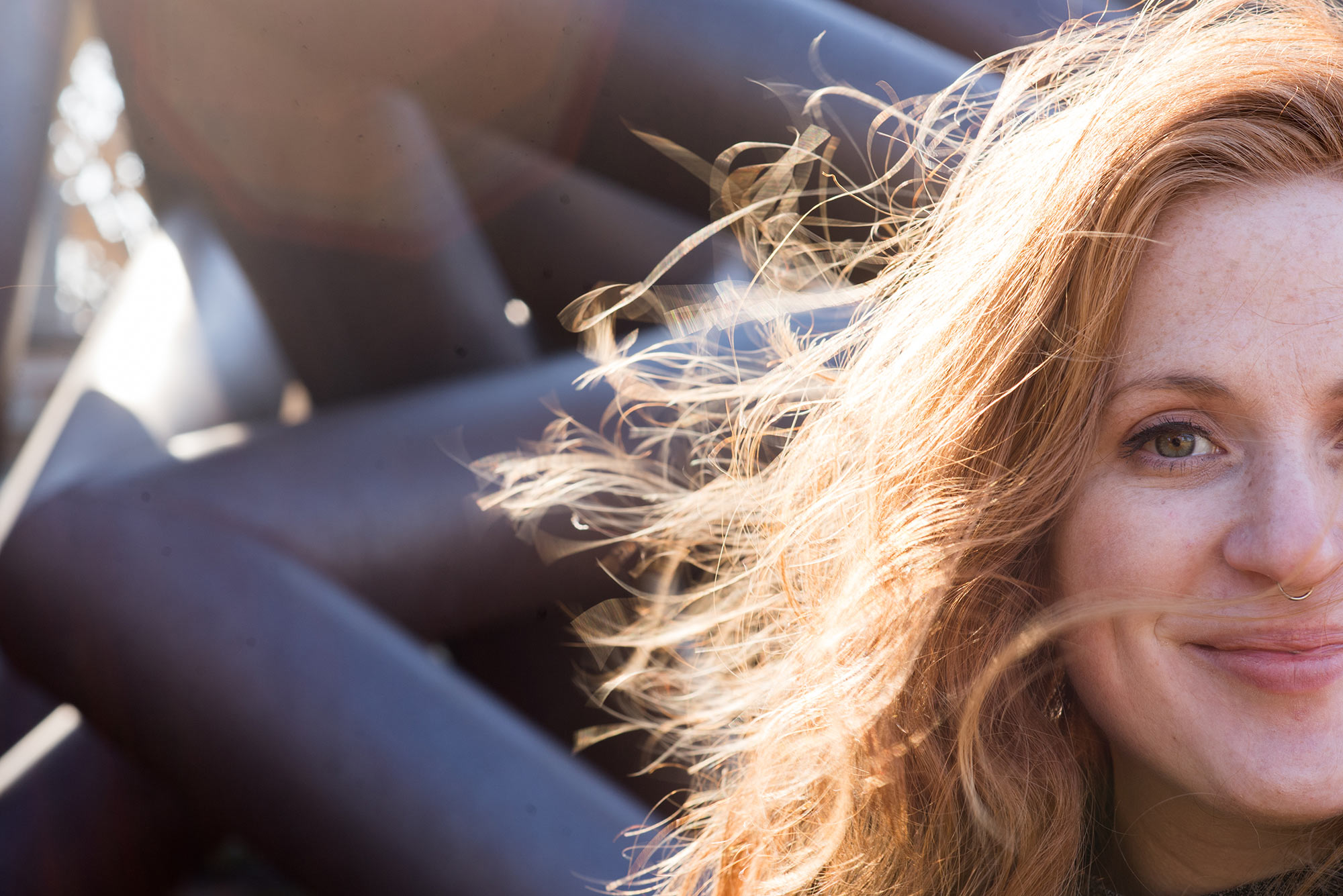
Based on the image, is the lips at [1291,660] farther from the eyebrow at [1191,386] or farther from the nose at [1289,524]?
the eyebrow at [1191,386]

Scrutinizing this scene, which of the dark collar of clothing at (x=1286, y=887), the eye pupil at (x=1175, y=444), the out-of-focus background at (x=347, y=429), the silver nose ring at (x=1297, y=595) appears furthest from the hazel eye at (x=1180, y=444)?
the out-of-focus background at (x=347, y=429)

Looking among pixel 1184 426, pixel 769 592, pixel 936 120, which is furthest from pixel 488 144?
pixel 1184 426

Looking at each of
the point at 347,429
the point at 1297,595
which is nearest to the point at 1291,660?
the point at 1297,595

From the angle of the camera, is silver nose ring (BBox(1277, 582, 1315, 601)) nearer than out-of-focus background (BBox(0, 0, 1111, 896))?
Yes

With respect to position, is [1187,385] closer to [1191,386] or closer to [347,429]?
[1191,386]

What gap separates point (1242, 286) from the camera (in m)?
0.81

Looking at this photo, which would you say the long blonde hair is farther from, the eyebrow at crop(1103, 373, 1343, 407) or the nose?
the nose

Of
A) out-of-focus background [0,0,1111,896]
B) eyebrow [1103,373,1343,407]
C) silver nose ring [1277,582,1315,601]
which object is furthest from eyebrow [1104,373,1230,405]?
out-of-focus background [0,0,1111,896]

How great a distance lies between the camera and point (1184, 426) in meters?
0.83

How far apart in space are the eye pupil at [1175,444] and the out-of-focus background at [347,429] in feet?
2.21

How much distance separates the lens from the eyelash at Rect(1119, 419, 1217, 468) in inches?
32.4

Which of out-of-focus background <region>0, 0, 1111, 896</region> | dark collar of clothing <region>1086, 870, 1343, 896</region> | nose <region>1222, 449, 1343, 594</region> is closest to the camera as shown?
nose <region>1222, 449, 1343, 594</region>

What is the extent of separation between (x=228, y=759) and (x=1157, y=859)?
3.39 ft

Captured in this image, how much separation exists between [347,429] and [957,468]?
100 centimetres
